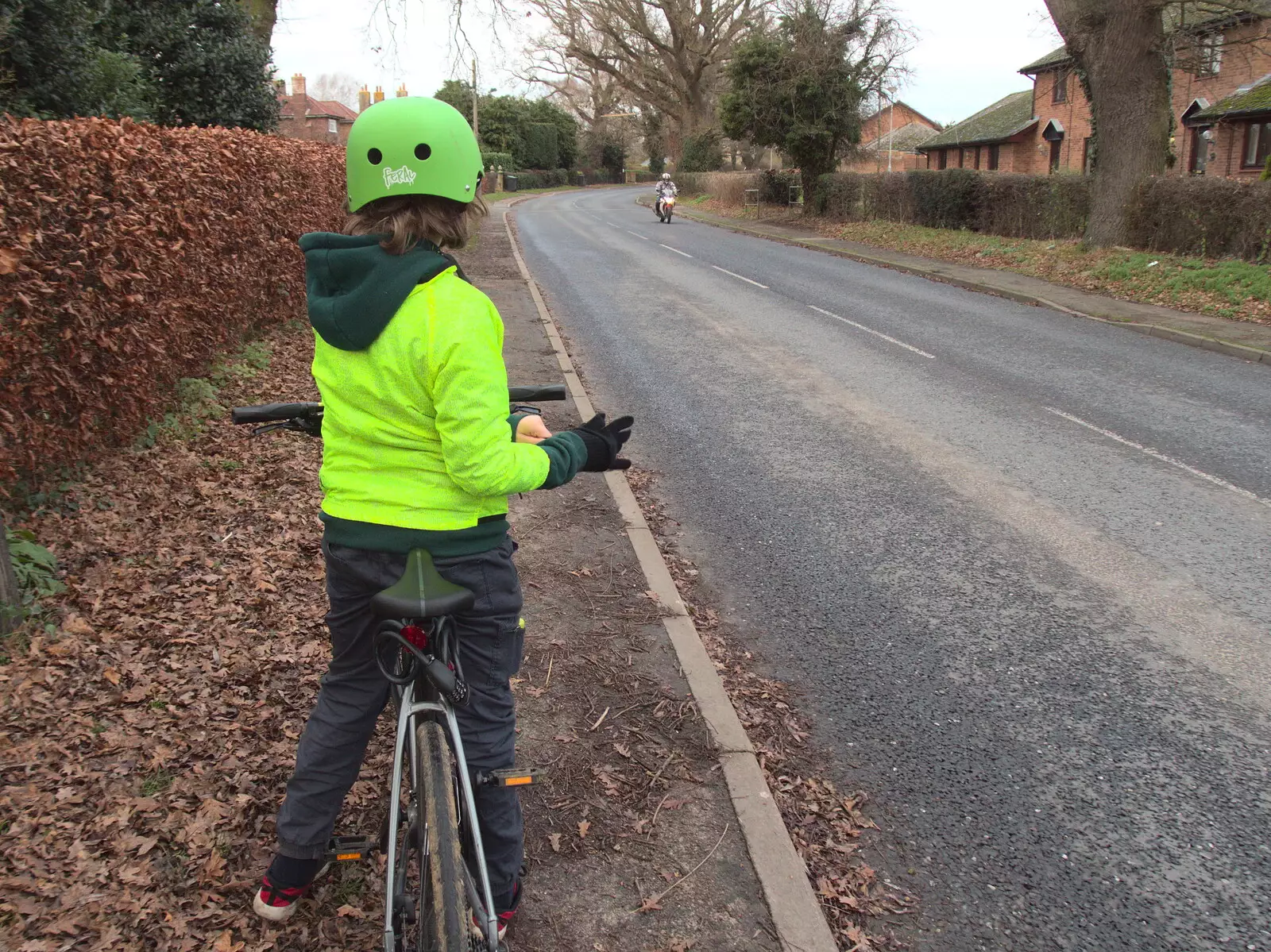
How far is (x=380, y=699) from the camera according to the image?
2.55 m

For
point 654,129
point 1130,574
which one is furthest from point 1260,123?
point 654,129

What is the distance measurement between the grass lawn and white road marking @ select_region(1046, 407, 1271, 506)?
6971 mm

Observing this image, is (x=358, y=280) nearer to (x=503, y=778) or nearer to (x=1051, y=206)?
(x=503, y=778)

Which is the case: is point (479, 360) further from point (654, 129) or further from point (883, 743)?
point (654, 129)

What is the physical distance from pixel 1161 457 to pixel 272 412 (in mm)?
6784

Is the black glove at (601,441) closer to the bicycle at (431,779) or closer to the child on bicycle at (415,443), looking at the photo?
the child on bicycle at (415,443)

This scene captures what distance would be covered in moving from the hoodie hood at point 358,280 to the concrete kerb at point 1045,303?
1186cm

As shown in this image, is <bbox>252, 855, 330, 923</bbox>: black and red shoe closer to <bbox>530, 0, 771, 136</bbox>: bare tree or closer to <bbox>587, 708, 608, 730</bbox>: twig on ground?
<bbox>587, 708, 608, 730</bbox>: twig on ground

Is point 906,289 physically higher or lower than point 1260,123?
lower

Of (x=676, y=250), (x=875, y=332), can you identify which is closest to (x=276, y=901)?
(x=875, y=332)

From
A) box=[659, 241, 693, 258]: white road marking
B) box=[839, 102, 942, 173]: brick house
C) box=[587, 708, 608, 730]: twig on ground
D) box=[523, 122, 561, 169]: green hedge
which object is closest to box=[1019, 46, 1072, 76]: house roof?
box=[839, 102, 942, 173]: brick house

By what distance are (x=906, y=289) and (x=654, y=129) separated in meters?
70.6

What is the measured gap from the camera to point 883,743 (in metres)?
3.82

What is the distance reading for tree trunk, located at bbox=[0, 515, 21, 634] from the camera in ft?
12.8
